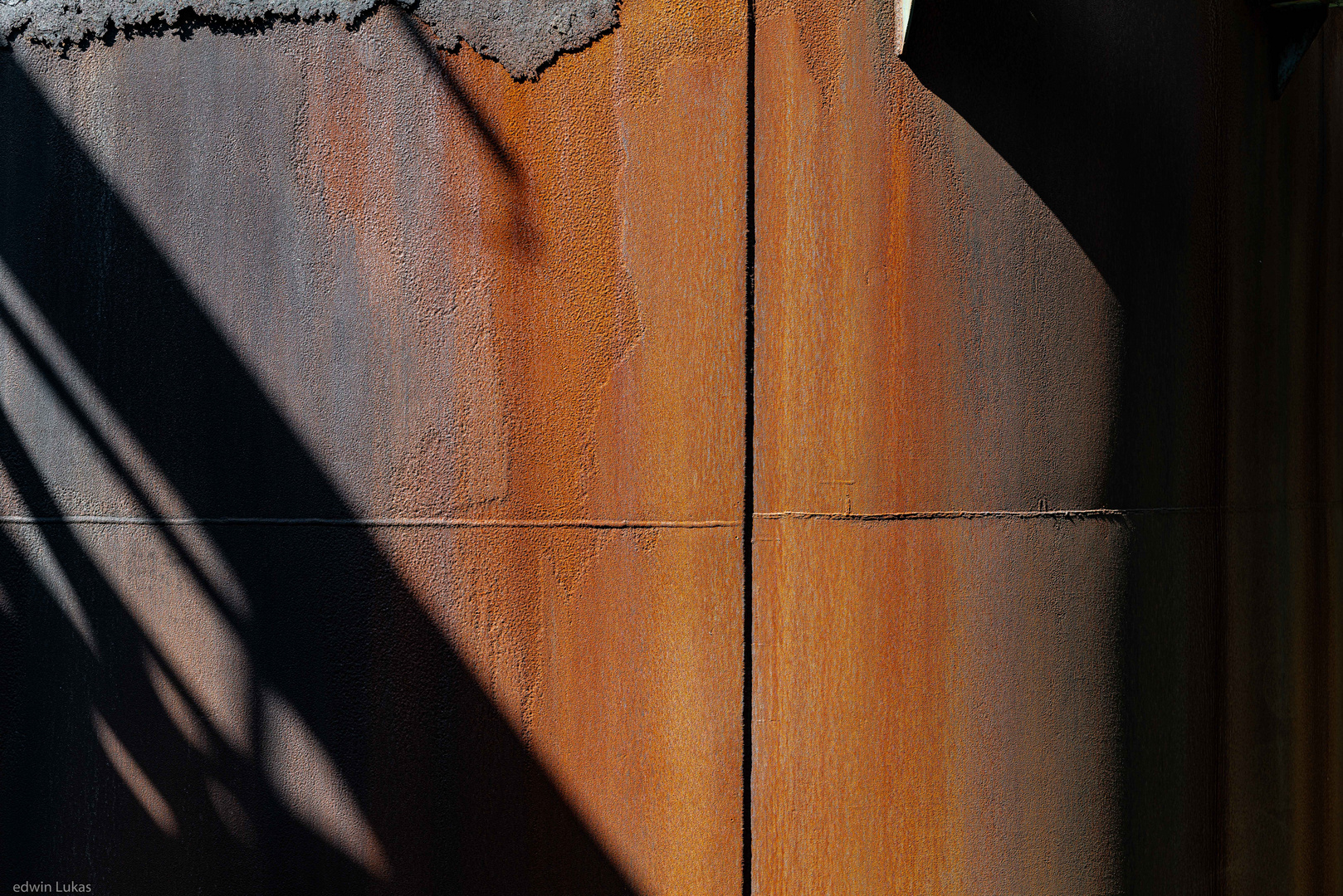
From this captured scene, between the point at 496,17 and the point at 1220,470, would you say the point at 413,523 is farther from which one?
the point at 1220,470

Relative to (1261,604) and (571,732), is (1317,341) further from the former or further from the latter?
(571,732)

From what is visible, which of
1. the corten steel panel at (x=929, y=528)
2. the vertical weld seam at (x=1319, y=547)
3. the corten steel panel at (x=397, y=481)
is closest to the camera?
the corten steel panel at (x=929, y=528)

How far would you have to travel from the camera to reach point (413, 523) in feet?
9.00

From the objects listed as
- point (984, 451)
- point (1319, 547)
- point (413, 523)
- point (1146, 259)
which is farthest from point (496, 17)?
point (1319, 547)

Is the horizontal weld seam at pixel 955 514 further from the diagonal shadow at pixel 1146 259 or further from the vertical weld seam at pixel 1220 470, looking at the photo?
the vertical weld seam at pixel 1220 470

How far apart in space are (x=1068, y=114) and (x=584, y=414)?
194 cm

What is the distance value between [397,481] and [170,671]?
1091 millimetres

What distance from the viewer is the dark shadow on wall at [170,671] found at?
8.80ft

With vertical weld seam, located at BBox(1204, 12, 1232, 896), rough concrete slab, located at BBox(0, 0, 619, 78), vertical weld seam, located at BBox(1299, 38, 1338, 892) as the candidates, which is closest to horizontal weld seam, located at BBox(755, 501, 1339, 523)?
vertical weld seam, located at BBox(1204, 12, 1232, 896)

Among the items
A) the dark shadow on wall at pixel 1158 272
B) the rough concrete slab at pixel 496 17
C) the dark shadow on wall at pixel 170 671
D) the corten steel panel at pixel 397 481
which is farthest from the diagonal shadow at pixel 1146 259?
the dark shadow on wall at pixel 170 671

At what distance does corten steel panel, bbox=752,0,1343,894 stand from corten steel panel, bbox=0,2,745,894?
0.75 ft

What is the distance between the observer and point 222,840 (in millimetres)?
2742

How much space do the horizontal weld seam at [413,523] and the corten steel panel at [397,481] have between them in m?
0.01

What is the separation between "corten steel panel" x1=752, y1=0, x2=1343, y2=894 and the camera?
8.31 feet
